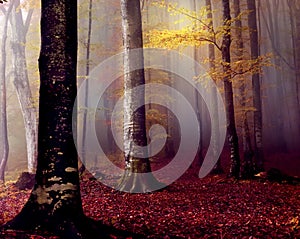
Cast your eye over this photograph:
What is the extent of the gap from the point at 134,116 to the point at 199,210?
376cm

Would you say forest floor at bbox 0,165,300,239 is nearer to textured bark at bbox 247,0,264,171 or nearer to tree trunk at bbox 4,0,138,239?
tree trunk at bbox 4,0,138,239

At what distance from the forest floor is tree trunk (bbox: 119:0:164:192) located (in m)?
0.57

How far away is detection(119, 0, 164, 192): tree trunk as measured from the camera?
9352 millimetres

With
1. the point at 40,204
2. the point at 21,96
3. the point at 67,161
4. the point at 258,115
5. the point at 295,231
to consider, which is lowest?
the point at 295,231

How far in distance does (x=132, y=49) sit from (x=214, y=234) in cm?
661

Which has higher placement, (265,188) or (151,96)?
(151,96)

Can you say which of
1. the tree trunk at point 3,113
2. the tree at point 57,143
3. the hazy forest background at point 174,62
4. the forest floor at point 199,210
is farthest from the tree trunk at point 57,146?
the tree trunk at point 3,113

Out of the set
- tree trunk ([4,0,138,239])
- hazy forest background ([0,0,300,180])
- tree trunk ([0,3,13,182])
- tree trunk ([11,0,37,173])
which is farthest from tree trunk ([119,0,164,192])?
tree trunk ([0,3,13,182])

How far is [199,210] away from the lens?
24.3ft

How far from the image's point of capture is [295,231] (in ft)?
18.9

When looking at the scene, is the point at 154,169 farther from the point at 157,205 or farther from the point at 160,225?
the point at 160,225

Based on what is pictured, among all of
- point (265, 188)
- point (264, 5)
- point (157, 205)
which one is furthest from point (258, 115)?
point (264, 5)

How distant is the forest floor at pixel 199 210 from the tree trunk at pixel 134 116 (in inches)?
22.4

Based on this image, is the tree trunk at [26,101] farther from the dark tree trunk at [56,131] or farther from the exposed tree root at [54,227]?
the exposed tree root at [54,227]
